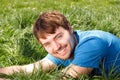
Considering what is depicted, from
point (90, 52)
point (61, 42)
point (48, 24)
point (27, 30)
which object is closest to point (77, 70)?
point (90, 52)

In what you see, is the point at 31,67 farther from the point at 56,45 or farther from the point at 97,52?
the point at 97,52

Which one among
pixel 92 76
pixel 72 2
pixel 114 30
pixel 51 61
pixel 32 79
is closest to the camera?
pixel 32 79

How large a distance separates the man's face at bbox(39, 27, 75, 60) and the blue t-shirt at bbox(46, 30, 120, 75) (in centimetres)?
9

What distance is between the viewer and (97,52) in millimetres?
4492

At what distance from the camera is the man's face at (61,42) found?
4504mm

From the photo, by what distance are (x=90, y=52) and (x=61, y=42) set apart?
0.33m

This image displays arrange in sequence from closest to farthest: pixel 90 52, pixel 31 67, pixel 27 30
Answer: pixel 90 52 < pixel 31 67 < pixel 27 30

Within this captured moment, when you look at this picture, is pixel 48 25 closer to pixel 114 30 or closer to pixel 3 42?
pixel 3 42

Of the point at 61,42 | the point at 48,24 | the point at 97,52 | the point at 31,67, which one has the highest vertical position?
the point at 48,24

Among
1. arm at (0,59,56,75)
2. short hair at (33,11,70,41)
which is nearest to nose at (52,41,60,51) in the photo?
short hair at (33,11,70,41)

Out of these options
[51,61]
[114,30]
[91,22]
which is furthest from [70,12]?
[51,61]

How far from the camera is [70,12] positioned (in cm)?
770

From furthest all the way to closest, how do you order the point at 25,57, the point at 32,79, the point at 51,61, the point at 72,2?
the point at 72,2, the point at 25,57, the point at 51,61, the point at 32,79

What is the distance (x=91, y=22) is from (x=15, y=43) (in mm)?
1656
